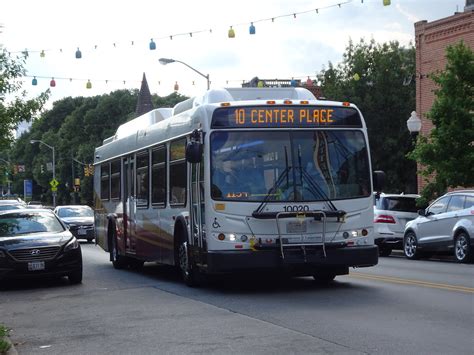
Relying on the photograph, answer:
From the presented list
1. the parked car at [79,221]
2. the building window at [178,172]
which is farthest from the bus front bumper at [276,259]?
the parked car at [79,221]

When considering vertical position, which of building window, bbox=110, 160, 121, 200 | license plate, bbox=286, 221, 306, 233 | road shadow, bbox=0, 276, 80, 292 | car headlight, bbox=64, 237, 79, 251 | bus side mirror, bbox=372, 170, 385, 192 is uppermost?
building window, bbox=110, 160, 121, 200

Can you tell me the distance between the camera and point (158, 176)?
16422 millimetres

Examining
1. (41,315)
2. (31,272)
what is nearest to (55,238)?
(31,272)

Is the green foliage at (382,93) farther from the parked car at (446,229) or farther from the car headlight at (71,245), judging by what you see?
the car headlight at (71,245)

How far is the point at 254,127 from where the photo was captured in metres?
13.4

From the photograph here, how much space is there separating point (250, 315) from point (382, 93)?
116 ft

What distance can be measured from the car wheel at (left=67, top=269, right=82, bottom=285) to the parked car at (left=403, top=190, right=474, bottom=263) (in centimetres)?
911

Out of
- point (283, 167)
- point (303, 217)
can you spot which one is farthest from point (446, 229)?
point (283, 167)

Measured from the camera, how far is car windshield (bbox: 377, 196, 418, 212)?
82.5 feet

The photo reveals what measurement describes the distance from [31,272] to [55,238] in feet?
2.99

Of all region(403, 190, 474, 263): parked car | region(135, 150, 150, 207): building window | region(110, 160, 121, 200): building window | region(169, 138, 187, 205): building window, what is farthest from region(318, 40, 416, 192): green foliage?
region(169, 138, 187, 205): building window

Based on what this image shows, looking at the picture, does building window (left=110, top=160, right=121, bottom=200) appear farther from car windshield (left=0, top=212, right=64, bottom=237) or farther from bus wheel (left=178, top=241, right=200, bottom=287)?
bus wheel (left=178, top=241, right=200, bottom=287)

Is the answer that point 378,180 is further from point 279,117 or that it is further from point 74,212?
point 74,212

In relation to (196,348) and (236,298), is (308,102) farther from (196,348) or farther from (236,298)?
(196,348)
